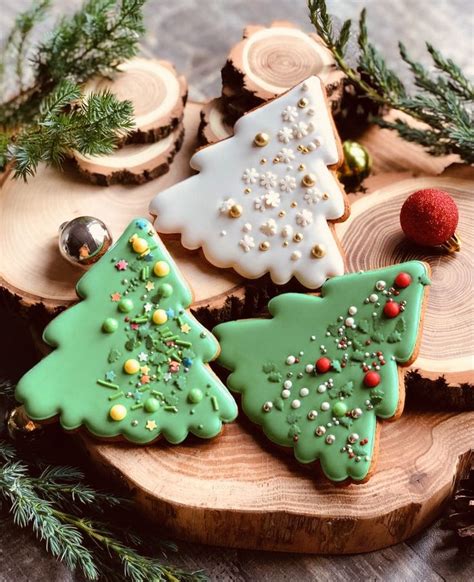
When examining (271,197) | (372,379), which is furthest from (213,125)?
(372,379)

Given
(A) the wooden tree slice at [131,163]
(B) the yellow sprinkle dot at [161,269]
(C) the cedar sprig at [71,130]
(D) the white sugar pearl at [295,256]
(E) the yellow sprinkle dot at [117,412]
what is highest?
(C) the cedar sprig at [71,130]

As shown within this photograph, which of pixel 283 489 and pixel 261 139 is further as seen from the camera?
pixel 261 139

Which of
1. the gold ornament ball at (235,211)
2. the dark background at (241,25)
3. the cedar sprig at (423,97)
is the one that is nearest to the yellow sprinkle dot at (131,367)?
the gold ornament ball at (235,211)

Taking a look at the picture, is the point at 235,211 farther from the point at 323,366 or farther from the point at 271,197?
the point at 323,366

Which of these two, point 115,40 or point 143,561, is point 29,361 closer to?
point 143,561

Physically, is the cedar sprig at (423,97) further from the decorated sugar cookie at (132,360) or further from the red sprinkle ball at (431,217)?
the decorated sugar cookie at (132,360)

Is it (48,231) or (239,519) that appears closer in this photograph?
(239,519)

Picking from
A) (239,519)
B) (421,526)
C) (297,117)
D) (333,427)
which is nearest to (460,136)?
(297,117)
